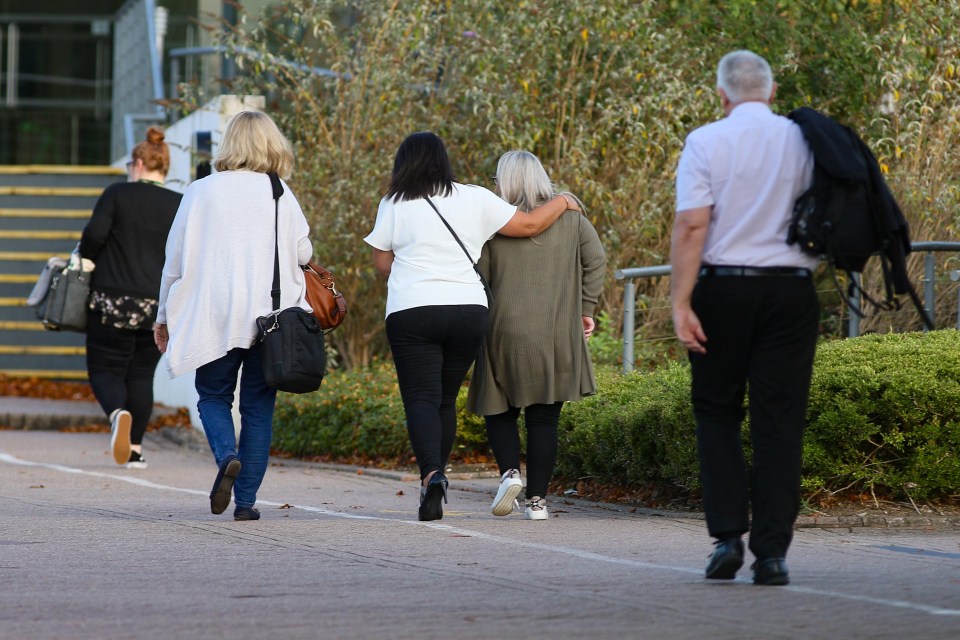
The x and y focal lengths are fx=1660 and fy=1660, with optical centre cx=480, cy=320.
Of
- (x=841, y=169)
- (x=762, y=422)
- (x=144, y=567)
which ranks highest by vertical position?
(x=841, y=169)

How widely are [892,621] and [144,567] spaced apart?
9.05 ft

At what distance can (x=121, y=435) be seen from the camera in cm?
1087

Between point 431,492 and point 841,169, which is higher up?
point 841,169

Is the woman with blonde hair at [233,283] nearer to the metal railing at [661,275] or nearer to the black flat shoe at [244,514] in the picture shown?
the black flat shoe at [244,514]

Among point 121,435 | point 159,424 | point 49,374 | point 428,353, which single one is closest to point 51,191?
point 49,374

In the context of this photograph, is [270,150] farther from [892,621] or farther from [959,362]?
[892,621]

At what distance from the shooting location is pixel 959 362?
7.64 metres

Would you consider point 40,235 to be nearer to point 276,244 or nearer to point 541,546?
point 276,244

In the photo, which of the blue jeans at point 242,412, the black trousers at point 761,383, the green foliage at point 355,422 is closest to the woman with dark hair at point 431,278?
the blue jeans at point 242,412

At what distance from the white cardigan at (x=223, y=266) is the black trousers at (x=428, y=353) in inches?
20.3

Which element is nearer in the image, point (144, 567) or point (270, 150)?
point (144, 567)

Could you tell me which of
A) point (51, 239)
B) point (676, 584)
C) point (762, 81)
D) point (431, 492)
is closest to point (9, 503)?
point (431, 492)

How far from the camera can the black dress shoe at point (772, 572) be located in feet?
18.1

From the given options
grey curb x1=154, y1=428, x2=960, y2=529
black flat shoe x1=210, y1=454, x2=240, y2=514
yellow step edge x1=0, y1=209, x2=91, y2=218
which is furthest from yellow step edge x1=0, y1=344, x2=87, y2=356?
black flat shoe x1=210, y1=454, x2=240, y2=514
